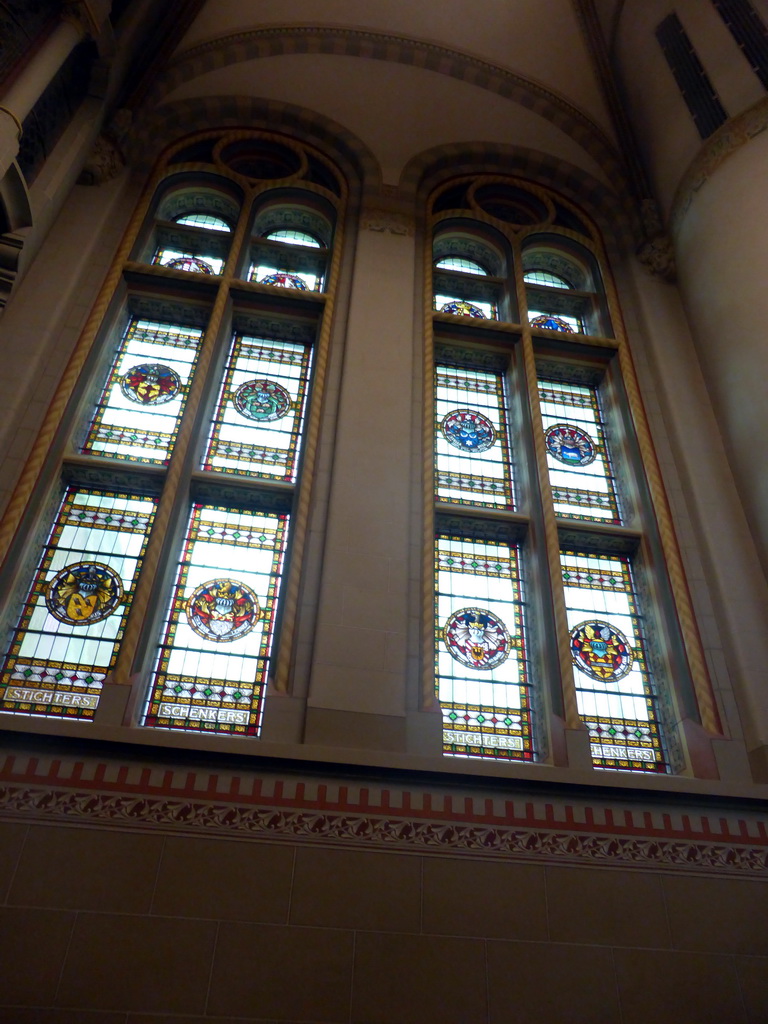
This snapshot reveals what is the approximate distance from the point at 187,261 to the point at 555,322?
3798 mm

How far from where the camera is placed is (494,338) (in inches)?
329

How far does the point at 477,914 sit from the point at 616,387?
5.11m

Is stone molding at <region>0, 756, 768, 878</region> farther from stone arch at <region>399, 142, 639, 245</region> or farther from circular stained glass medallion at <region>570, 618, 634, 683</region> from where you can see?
stone arch at <region>399, 142, 639, 245</region>

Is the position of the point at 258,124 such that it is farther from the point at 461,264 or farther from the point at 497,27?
the point at 497,27

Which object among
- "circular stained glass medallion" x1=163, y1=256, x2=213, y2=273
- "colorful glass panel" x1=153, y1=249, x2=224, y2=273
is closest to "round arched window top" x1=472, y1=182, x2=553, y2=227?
"colorful glass panel" x1=153, y1=249, x2=224, y2=273

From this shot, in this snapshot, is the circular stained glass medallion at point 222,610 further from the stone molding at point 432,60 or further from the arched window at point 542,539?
the stone molding at point 432,60

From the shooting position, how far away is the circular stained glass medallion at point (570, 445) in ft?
25.0

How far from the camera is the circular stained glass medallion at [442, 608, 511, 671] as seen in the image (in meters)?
6.10

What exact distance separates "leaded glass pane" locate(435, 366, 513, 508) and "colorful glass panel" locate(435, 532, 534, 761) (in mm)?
489

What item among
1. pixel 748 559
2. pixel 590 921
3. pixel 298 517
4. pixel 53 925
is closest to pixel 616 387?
pixel 748 559

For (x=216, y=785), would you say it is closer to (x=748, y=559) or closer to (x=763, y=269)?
(x=748, y=559)

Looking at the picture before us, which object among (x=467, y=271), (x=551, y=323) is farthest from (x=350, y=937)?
(x=467, y=271)

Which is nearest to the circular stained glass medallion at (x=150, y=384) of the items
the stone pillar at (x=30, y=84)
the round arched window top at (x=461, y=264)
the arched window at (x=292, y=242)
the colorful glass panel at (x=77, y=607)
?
the colorful glass panel at (x=77, y=607)

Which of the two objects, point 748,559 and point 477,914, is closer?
point 477,914
